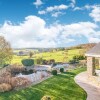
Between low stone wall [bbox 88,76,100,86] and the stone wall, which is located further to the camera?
the stone wall

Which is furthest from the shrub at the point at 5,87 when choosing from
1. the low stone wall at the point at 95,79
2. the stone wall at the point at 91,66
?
the stone wall at the point at 91,66

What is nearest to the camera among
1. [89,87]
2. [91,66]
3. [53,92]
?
[53,92]

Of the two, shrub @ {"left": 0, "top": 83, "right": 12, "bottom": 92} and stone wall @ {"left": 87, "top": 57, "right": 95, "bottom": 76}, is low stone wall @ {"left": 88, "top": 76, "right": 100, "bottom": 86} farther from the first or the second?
shrub @ {"left": 0, "top": 83, "right": 12, "bottom": 92}

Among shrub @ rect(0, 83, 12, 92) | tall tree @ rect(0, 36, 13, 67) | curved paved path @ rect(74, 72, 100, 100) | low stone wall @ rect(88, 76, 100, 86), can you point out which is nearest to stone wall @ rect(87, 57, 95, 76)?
low stone wall @ rect(88, 76, 100, 86)

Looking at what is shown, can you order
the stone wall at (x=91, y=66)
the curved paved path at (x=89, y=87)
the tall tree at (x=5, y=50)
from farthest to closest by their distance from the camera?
the tall tree at (x=5, y=50) < the stone wall at (x=91, y=66) < the curved paved path at (x=89, y=87)

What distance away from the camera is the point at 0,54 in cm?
5209

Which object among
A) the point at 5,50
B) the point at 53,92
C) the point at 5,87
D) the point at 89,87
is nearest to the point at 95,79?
the point at 89,87

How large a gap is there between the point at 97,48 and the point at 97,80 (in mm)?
4406

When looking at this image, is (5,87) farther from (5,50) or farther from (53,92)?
(5,50)

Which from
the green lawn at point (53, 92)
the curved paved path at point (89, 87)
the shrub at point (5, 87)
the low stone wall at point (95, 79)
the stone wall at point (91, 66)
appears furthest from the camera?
the stone wall at point (91, 66)

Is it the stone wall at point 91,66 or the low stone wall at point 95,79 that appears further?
the stone wall at point 91,66

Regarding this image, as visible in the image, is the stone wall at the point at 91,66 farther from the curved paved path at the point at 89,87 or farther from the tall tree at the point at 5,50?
the tall tree at the point at 5,50

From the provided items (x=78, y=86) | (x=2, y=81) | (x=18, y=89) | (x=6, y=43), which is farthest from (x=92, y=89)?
(x=6, y=43)

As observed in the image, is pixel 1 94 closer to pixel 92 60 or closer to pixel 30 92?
pixel 30 92
